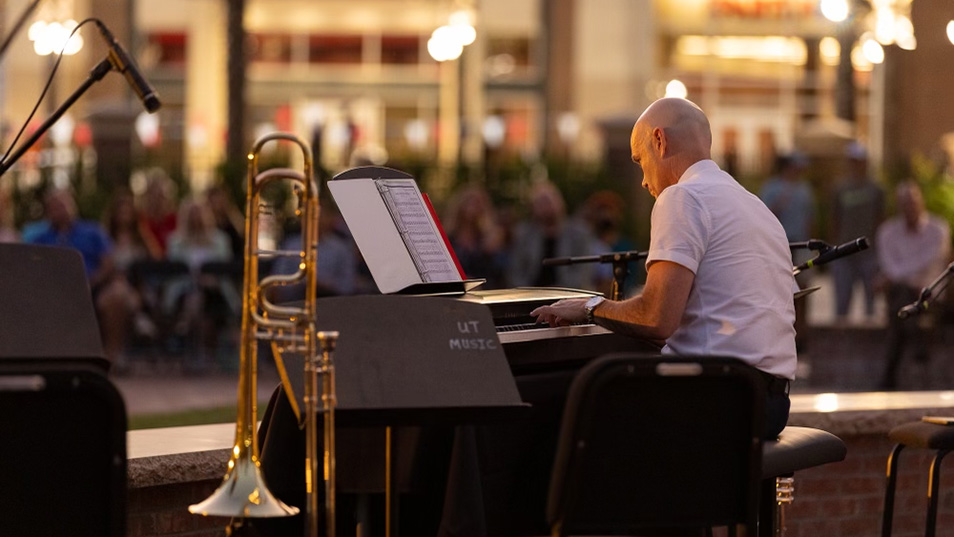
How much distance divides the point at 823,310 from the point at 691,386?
17712 millimetres

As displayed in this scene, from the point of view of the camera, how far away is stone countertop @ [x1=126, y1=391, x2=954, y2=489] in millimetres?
5242

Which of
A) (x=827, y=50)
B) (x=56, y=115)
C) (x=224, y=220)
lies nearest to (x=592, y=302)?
(x=56, y=115)

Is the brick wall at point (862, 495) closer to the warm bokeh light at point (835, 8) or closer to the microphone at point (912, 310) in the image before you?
the microphone at point (912, 310)

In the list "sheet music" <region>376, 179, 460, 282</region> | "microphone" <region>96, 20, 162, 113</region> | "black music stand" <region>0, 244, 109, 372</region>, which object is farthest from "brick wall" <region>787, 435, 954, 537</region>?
"black music stand" <region>0, 244, 109, 372</region>

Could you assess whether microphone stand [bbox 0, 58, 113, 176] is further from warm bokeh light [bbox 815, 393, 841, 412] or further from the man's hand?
warm bokeh light [bbox 815, 393, 841, 412]

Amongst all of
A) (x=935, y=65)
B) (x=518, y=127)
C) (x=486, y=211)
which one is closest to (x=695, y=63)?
(x=518, y=127)

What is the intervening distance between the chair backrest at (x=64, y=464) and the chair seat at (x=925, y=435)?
9.51ft

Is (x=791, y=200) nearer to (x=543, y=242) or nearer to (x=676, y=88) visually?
(x=543, y=242)

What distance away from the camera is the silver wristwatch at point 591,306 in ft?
16.1

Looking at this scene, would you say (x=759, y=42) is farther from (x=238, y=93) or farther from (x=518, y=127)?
(x=238, y=93)

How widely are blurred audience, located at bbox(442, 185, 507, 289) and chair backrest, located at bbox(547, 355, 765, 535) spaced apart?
9.50m

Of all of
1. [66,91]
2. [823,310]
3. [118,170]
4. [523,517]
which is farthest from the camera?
[66,91]

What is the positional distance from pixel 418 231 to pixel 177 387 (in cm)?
788

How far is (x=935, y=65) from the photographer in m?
30.9
